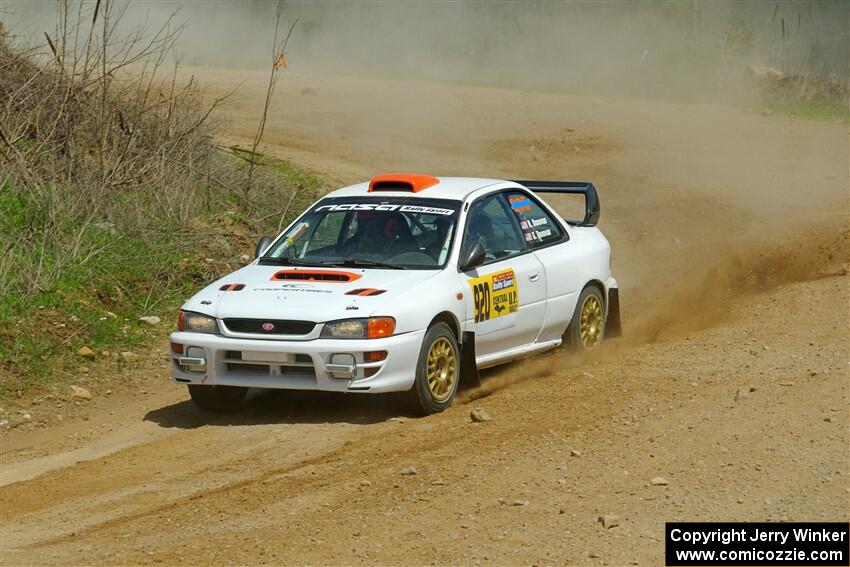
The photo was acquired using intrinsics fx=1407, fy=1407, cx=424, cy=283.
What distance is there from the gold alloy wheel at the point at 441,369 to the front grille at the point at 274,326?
83 cm

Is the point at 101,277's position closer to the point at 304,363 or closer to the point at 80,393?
the point at 80,393

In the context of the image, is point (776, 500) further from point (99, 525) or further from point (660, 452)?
point (99, 525)

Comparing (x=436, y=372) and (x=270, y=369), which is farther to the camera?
(x=436, y=372)

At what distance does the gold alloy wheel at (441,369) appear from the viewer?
29.9ft

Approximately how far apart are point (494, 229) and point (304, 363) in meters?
2.08

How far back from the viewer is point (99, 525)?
728 centimetres

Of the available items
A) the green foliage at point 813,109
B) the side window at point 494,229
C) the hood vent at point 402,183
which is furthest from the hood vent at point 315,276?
the green foliage at point 813,109

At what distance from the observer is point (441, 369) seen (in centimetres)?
923

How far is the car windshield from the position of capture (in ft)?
31.8

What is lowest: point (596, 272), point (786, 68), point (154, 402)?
point (154, 402)

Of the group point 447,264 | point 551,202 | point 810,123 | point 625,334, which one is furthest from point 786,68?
point 447,264

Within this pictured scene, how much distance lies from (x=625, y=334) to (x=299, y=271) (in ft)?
11.9

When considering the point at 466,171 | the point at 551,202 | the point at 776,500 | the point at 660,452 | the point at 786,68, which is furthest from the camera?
the point at 786,68

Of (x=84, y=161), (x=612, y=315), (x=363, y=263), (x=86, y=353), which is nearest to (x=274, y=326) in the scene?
(x=363, y=263)
